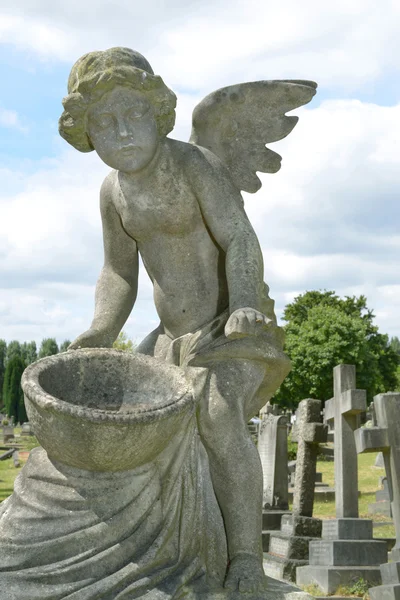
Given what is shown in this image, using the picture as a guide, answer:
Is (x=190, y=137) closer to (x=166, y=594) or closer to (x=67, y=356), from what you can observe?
(x=67, y=356)

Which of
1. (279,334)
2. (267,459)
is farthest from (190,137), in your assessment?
(267,459)

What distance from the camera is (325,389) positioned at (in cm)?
4181

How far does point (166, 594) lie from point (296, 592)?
0.67m

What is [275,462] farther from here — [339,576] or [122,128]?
[122,128]

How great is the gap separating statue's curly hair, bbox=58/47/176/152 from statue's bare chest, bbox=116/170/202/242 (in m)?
0.30

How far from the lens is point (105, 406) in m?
4.06

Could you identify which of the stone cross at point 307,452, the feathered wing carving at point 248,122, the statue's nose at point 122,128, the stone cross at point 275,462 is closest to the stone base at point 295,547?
the stone cross at point 307,452

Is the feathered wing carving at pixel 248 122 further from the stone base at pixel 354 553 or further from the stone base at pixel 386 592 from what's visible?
the stone base at pixel 354 553

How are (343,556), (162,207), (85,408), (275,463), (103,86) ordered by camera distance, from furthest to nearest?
(275,463) → (343,556) → (162,207) → (103,86) → (85,408)

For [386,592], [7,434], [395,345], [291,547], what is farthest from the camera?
[395,345]

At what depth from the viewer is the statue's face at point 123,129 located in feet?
13.9

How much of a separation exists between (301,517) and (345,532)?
112 cm

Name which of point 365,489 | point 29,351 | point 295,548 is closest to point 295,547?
point 295,548

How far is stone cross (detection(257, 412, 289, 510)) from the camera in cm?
1374
